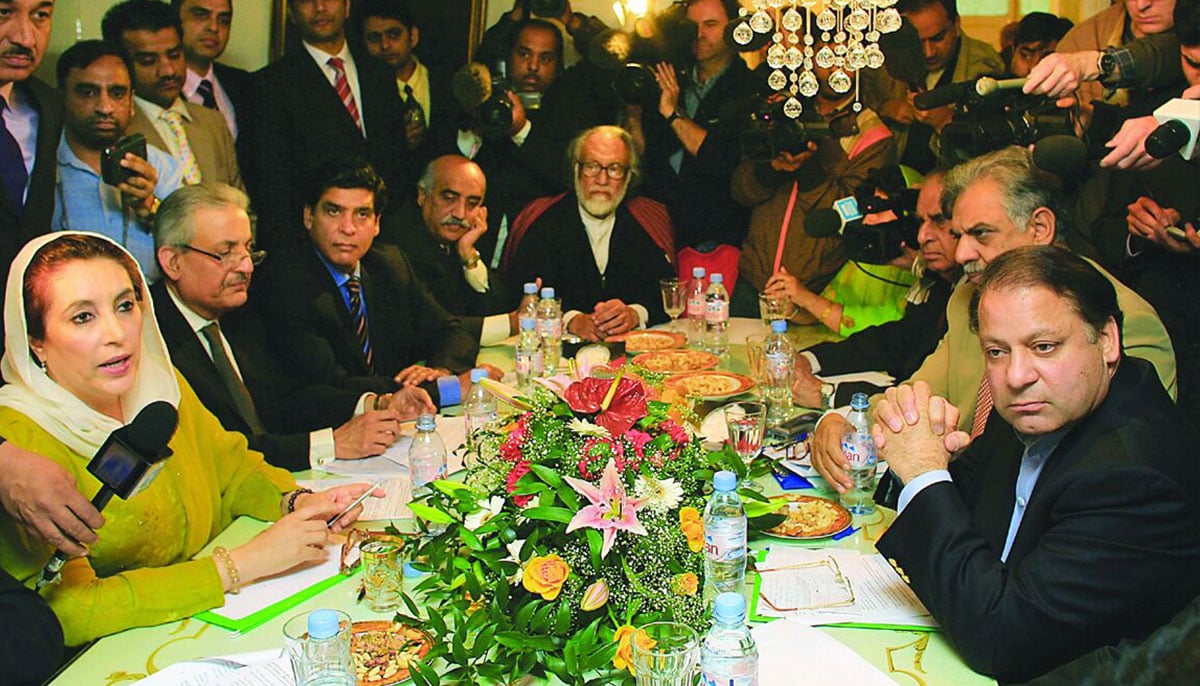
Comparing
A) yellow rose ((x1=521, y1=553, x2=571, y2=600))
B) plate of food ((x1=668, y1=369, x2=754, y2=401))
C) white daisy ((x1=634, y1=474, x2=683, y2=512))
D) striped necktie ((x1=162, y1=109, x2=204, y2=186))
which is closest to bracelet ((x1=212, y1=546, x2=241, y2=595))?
yellow rose ((x1=521, y1=553, x2=571, y2=600))

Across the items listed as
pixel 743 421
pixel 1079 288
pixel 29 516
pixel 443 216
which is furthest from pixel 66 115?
pixel 1079 288

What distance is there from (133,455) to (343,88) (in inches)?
121

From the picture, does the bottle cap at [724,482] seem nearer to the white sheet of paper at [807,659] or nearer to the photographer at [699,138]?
the white sheet of paper at [807,659]

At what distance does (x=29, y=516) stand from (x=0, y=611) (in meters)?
0.20

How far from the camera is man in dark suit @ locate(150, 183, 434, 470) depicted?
266cm

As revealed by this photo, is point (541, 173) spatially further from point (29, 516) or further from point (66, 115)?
point (29, 516)

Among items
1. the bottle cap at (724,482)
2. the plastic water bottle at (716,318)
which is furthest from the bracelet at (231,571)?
the plastic water bottle at (716,318)

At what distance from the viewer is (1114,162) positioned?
2689 millimetres

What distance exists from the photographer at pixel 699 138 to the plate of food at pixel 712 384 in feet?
5.02

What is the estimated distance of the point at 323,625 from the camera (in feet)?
4.86

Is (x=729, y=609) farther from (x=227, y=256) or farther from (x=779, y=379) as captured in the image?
(x=227, y=256)

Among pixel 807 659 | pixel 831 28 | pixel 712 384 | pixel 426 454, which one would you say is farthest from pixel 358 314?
pixel 807 659

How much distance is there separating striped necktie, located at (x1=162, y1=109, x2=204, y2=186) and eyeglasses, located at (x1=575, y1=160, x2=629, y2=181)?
5.06 ft

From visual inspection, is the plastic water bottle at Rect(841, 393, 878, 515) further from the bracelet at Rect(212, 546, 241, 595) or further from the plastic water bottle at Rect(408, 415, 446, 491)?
the bracelet at Rect(212, 546, 241, 595)
